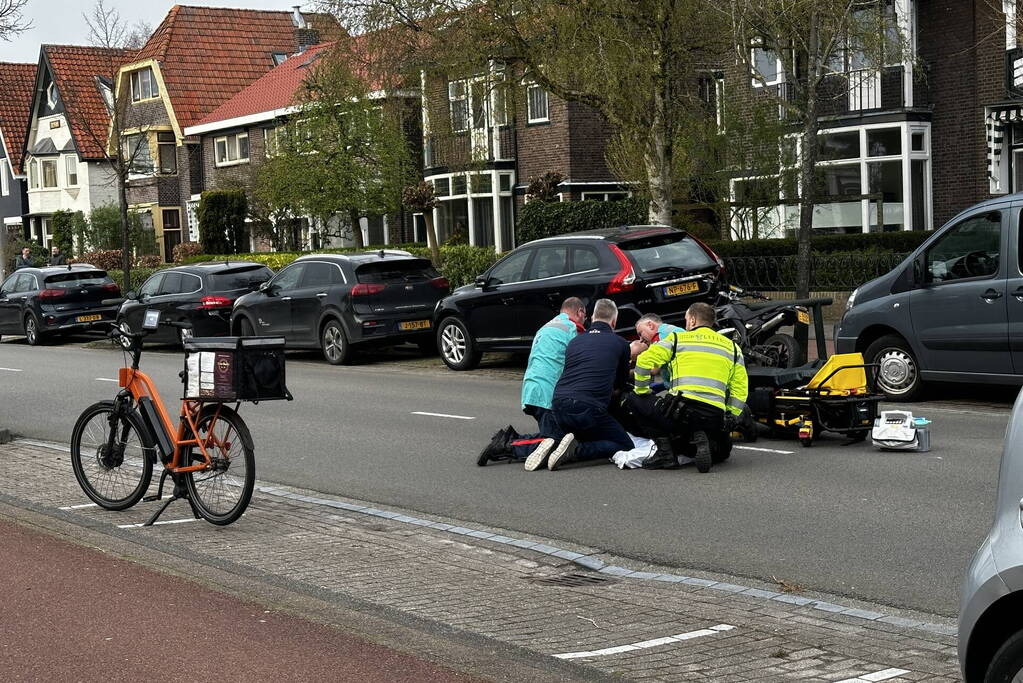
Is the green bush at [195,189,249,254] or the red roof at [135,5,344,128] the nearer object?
the green bush at [195,189,249,254]

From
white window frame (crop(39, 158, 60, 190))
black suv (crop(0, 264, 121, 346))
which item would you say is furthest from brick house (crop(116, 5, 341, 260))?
black suv (crop(0, 264, 121, 346))

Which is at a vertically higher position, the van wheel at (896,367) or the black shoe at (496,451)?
the van wheel at (896,367)

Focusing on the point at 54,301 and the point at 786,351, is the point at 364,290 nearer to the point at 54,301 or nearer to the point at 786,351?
the point at 786,351

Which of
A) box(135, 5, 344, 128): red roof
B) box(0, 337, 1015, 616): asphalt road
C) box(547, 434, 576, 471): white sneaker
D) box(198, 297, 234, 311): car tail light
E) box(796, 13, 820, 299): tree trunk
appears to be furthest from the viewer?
box(135, 5, 344, 128): red roof

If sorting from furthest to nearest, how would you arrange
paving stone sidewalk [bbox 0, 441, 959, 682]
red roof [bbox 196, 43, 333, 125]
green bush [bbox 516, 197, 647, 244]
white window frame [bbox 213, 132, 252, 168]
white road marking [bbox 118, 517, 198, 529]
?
1. white window frame [bbox 213, 132, 252, 168]
2. red roof [bbox 196, 43, 333, 125]
3. green bush [bbox 516, 197, 647, 244]
4. white road marking [bbox 118, 517, 198, 529]
5. paving stone sidewalk [bbox 0, 441, 959, 682]

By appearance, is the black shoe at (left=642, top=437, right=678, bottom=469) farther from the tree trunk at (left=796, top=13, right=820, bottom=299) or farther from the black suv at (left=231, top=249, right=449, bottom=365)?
the black suv at (left=231, top=249, right=449, bottom=365)

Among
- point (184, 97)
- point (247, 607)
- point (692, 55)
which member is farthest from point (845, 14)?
point (184, 97)

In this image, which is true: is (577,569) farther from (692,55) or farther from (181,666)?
(692,55)

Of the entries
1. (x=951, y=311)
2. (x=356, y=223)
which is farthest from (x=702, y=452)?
(x=356, y=223)

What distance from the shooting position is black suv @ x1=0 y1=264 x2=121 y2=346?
98.3 ft

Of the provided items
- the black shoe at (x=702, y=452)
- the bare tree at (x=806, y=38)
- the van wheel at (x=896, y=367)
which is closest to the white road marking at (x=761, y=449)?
the black shoe at (x=702, y=452)

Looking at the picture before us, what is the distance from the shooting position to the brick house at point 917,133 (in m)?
27.7

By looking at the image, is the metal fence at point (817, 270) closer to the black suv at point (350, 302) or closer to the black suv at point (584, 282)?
the black suv at point (350, 302)

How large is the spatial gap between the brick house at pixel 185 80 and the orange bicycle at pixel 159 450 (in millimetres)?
49241
